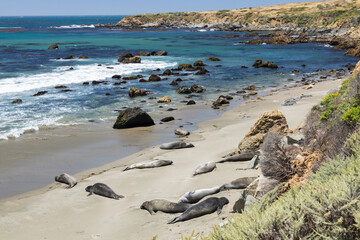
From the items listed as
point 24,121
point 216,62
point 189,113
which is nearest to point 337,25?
point 216,62

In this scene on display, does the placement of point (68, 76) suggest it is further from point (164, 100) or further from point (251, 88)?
point (251, 88)

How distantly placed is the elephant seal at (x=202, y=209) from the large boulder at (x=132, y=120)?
35.3 ft

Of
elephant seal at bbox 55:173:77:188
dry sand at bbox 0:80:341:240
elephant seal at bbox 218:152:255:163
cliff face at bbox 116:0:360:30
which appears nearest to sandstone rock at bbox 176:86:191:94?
dry sand at bbox 0:80:341:240

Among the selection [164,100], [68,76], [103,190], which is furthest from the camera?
[68,76]

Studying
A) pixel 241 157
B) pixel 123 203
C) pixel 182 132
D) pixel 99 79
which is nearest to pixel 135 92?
pixel 99 79

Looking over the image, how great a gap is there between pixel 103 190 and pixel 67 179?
197cm

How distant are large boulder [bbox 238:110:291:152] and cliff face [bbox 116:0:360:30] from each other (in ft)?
247

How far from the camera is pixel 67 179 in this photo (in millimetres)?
11672

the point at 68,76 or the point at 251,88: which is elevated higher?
the point at 68,76

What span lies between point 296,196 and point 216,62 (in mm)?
40225

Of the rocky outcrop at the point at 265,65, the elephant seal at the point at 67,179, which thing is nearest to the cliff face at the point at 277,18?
the rocky outcrop at the point at 265,65

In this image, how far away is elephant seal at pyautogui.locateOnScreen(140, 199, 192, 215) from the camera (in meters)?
8.61

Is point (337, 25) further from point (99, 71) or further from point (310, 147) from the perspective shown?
point (310, 147)

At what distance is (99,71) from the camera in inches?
1480
